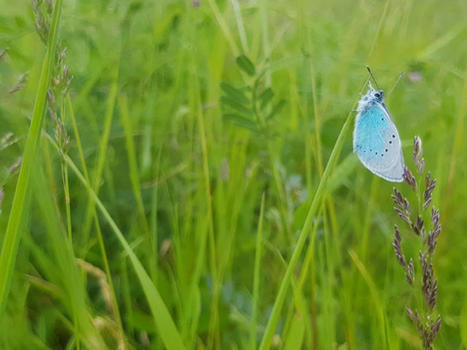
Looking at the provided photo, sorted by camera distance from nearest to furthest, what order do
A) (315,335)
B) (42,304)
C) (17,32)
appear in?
1. (315,335)
2. (42,304)
3. (17,32)

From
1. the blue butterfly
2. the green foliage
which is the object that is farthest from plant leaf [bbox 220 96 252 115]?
the blue butterfly

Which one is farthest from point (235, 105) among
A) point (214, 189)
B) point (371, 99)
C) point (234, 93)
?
point (214, 189)

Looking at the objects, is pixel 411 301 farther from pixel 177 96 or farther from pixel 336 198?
pixel 177 96

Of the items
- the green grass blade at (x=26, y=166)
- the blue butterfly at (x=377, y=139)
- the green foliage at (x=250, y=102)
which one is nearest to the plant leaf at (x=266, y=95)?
the green foliage at (x=250, y=102)

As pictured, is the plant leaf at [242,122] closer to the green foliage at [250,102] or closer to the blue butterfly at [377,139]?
the green foliage at [250,102]

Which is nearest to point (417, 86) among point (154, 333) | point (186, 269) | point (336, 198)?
point (336, 198)

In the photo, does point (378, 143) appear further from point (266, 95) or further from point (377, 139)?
point (266, 95)
